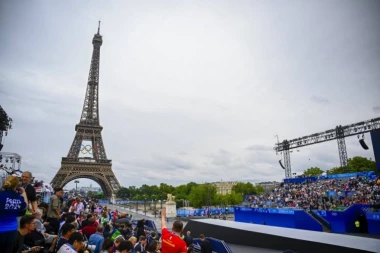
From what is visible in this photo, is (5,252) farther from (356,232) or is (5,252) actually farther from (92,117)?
(92,117)

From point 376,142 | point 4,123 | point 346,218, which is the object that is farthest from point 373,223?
point 4,123

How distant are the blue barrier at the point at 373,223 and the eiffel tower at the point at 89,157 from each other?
47.3m

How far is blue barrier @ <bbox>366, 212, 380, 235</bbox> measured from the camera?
17547 millimetres

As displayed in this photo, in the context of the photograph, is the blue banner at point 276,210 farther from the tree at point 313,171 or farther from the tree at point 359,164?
the tree at point 313,171

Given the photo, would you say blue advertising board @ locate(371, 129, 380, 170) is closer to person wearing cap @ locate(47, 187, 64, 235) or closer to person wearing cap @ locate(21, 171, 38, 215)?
person wearing cap @ locate(47, 187, 64, 235)

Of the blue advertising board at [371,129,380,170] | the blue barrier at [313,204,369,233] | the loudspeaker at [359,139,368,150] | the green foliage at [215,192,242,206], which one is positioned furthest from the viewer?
the green foliage at [215,192,242,206]

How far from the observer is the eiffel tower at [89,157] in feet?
174

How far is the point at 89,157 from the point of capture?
187ft

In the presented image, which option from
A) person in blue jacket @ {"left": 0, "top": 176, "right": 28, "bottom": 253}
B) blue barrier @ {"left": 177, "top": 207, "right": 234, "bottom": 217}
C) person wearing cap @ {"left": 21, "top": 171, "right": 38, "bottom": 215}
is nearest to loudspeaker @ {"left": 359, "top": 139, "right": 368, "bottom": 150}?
blue barrier @ {"left": 177, "top": 207, "right": 234, "bottom": 217}

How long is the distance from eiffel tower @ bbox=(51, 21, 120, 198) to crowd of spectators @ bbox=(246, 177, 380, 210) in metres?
35.9

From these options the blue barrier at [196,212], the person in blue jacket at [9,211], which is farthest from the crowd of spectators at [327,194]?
the person in blue jacket at [9,211]

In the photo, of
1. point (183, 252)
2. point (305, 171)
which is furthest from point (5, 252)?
point (305, 171)

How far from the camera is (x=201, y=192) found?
202ft

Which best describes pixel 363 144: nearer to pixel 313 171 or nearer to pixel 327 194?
pixel 327 194
